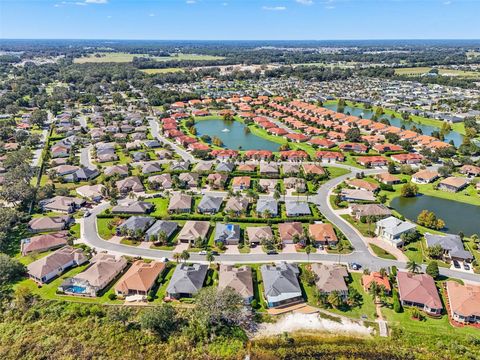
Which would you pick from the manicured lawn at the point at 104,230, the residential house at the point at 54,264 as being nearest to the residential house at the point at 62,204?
the manicured lawn at the point at 104,230

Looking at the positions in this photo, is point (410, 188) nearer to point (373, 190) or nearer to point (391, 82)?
point (373, 190)

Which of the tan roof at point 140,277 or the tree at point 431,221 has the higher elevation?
the tree at point 431,221

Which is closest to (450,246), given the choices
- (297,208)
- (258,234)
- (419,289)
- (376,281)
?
(419,289)

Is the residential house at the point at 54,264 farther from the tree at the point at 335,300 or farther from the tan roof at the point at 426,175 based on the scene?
the tan roof at the point at 426,175

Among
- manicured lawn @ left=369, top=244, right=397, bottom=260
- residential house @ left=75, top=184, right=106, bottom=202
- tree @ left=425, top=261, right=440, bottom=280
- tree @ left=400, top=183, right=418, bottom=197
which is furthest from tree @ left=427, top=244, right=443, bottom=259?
residential house @ left=75, top=184, right=106, bottom=202

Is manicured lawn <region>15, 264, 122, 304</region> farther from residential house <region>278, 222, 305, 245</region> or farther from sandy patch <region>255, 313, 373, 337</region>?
residential house <region>278, 222, 305, 245</region>

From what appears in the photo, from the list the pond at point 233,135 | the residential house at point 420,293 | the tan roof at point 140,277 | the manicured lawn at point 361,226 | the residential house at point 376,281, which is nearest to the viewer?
the residential house at point 420,293
